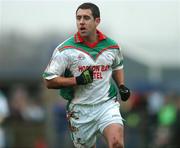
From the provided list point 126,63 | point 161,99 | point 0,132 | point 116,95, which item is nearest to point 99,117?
point 116,95

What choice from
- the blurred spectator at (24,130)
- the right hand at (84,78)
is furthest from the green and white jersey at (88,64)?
the blurred spectator at (24,130)

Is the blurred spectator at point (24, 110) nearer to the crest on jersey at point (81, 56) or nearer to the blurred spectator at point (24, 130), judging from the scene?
the blurred spectator at point (24, 130)

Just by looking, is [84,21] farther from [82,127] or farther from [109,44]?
[82,127]

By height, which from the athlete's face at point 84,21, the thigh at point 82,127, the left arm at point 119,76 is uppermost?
the athlete's face at point 84,21

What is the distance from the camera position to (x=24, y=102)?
26.9 m

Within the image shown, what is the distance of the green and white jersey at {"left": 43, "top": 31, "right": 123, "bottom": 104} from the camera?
12812 mm

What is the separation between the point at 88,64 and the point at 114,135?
103cm

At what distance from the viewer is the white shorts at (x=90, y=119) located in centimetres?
1302

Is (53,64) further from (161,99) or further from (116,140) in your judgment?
(161,99)

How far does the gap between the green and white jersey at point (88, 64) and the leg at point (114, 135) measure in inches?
16.7

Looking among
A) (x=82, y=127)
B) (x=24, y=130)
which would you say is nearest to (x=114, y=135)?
(x=82, y=127)

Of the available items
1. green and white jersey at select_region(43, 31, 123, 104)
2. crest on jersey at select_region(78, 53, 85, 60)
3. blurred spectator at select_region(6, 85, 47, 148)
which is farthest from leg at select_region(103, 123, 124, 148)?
blurred spectator at select_region(6, 85, 47, 148)

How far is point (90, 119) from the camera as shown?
13109 millimetres

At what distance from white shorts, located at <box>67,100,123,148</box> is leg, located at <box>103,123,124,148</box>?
3.0 inches
